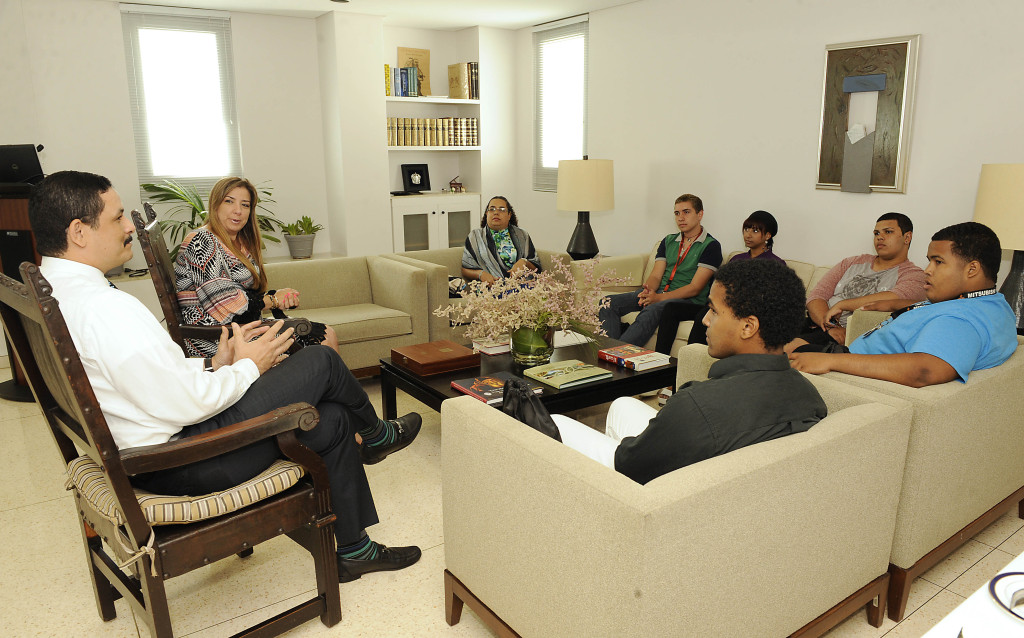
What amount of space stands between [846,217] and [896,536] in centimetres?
288

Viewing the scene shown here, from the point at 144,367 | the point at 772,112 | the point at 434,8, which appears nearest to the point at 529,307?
the point at 144,367

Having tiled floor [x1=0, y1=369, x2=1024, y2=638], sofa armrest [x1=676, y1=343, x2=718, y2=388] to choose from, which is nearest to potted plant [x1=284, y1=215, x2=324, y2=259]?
tiled floor [x1=0, y1=369, x2=1024, y2=638]

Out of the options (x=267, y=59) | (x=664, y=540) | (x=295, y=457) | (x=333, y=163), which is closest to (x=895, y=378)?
(x=664, y=540)

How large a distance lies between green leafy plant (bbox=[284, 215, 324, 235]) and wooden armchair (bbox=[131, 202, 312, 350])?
3.43 m

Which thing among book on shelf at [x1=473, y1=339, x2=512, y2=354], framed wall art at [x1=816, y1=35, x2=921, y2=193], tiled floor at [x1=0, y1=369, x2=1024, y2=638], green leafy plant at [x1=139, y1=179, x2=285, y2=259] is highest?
framed wall art at [x1=816, y1=35, x2=921, y2=193]

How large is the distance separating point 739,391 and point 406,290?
3.12 meters

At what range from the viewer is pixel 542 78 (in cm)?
684

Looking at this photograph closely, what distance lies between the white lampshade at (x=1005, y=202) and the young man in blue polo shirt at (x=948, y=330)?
3.32 feet

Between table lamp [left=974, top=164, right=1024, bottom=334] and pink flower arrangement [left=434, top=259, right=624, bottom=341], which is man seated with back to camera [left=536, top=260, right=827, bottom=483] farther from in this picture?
table lamp [left=974, top=164, right=1024, bottom=334]

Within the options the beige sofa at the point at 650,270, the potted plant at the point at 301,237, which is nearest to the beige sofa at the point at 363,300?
the beige sofa at the point at 650,270

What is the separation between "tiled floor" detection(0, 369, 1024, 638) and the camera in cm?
220

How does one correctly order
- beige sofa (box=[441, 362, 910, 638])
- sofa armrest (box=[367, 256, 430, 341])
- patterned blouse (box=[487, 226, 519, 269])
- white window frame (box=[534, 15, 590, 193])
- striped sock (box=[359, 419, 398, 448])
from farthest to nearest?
1. white window frame (box=[534, 15, 590, 193])
2. patterned blouse (box=[487, 226, 519, 269])
3. sofa armrest (box=[367, 256, 430, 341])
4. striped sock (box=[359, 419, 398, 448])
5. beige sofa (box=[441, 362, 910, 638])

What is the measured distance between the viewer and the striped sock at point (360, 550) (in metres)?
2.37

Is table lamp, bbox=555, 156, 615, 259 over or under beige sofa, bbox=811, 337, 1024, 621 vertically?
over
